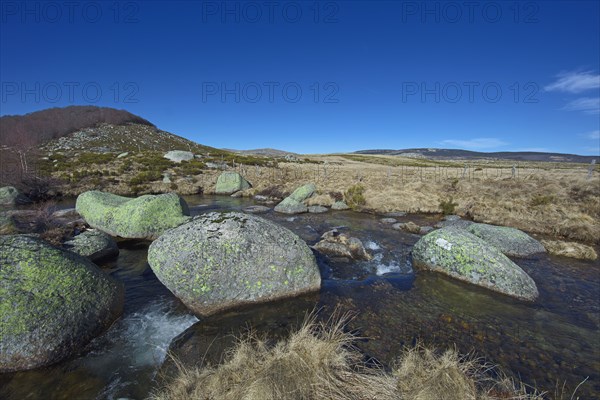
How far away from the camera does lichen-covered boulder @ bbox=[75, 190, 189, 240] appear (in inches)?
470

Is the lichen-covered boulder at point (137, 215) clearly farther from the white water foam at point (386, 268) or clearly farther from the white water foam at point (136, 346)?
the white water foam at point (386, 268)

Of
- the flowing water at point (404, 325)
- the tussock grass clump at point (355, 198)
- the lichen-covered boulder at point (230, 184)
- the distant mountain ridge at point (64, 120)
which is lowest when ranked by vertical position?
the flowing water at point (404, 325)

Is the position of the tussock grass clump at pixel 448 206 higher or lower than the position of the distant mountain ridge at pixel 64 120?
lower

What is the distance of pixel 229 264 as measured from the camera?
23.0 ft

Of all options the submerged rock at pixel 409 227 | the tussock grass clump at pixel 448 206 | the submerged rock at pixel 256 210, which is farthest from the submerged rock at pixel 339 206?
the tussock grass clump at pixel 448 206

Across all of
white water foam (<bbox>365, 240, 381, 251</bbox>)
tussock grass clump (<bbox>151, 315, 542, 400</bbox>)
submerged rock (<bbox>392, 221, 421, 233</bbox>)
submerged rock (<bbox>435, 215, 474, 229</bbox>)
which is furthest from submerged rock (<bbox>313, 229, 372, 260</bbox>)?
submerged rock (<bbox>435, 215, 474, 229</bbox>)

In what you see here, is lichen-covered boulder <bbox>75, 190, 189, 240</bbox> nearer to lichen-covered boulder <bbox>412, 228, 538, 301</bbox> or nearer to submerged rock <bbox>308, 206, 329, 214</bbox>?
submerged rock <bbox>308, 206, 329, 214</bbox>

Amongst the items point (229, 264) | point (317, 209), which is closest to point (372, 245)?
point (229, 264)

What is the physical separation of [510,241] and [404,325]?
8.95 m

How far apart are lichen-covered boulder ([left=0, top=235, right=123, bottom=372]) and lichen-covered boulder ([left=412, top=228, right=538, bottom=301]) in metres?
10.1

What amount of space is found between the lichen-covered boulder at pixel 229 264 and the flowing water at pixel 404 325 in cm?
58

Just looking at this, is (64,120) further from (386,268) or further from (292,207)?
(386,268)

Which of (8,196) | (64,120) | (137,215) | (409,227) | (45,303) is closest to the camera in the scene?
(45,303)

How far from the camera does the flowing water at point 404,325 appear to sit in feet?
16.0
